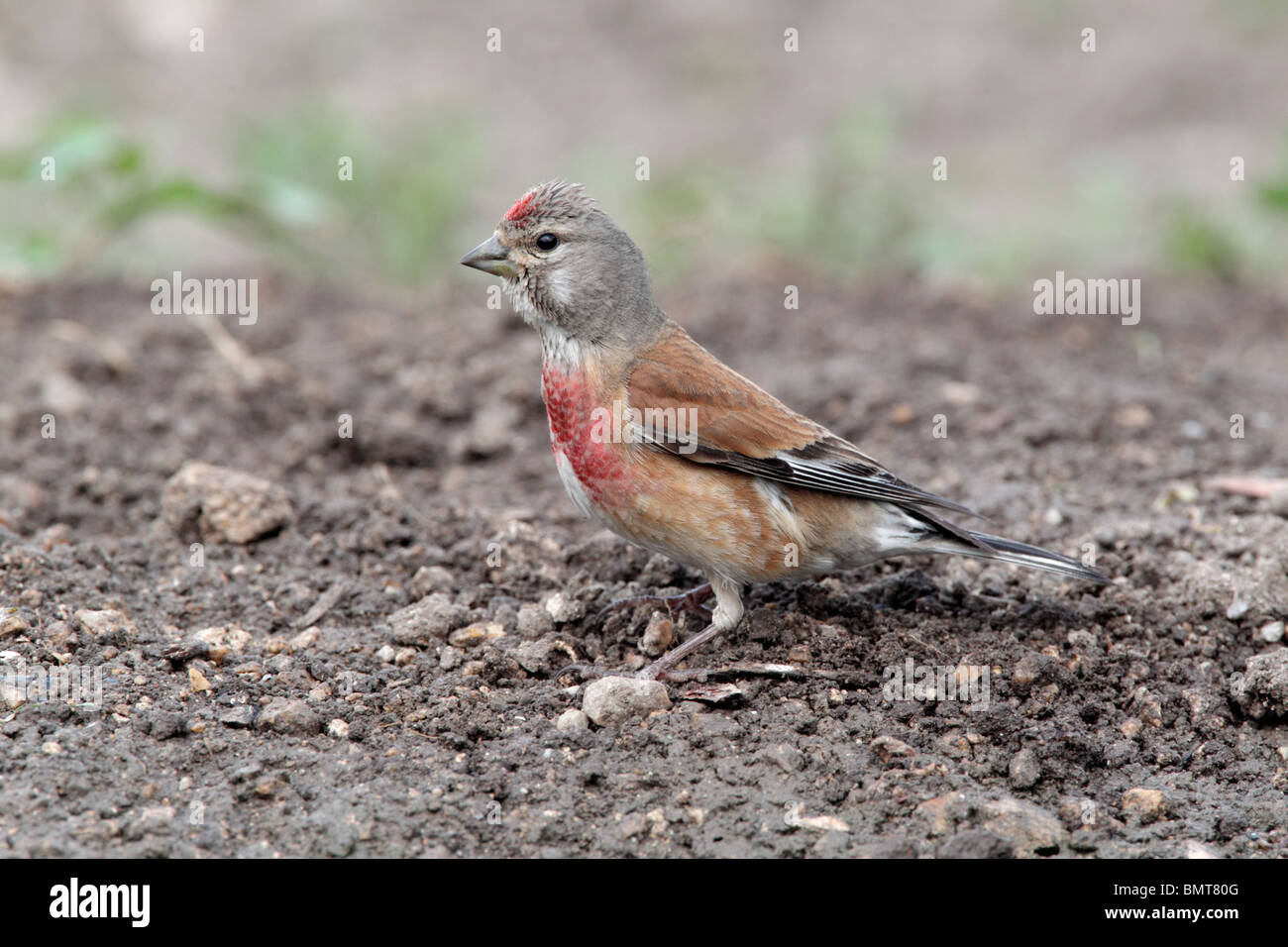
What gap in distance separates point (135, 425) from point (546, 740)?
3241mm

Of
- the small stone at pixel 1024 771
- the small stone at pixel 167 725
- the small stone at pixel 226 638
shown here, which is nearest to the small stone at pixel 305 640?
the small stone at pixel 226 638

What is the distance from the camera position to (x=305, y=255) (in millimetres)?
A: 8211

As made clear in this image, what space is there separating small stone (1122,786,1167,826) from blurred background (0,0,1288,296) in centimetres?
498

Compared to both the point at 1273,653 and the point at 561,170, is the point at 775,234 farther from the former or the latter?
the point at 1273,653

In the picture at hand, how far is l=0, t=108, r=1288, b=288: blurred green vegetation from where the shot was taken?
8086mm

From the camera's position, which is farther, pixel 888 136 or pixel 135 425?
pixel 888 136

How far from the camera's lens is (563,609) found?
4.38 m

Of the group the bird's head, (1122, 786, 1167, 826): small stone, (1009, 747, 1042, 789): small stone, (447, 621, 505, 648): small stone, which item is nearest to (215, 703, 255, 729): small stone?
(447, 621, 505, 648): small stone

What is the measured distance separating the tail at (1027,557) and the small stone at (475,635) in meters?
1.55

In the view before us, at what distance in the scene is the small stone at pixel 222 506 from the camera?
482 cm

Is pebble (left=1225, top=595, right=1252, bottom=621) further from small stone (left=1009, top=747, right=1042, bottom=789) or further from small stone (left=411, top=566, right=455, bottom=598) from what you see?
small stone (left=411, top=566, right=455, bottom=598)

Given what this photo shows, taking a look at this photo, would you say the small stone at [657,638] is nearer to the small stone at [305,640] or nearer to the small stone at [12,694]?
the small stone at [305,640]

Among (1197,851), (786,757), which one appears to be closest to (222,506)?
(786,757)
